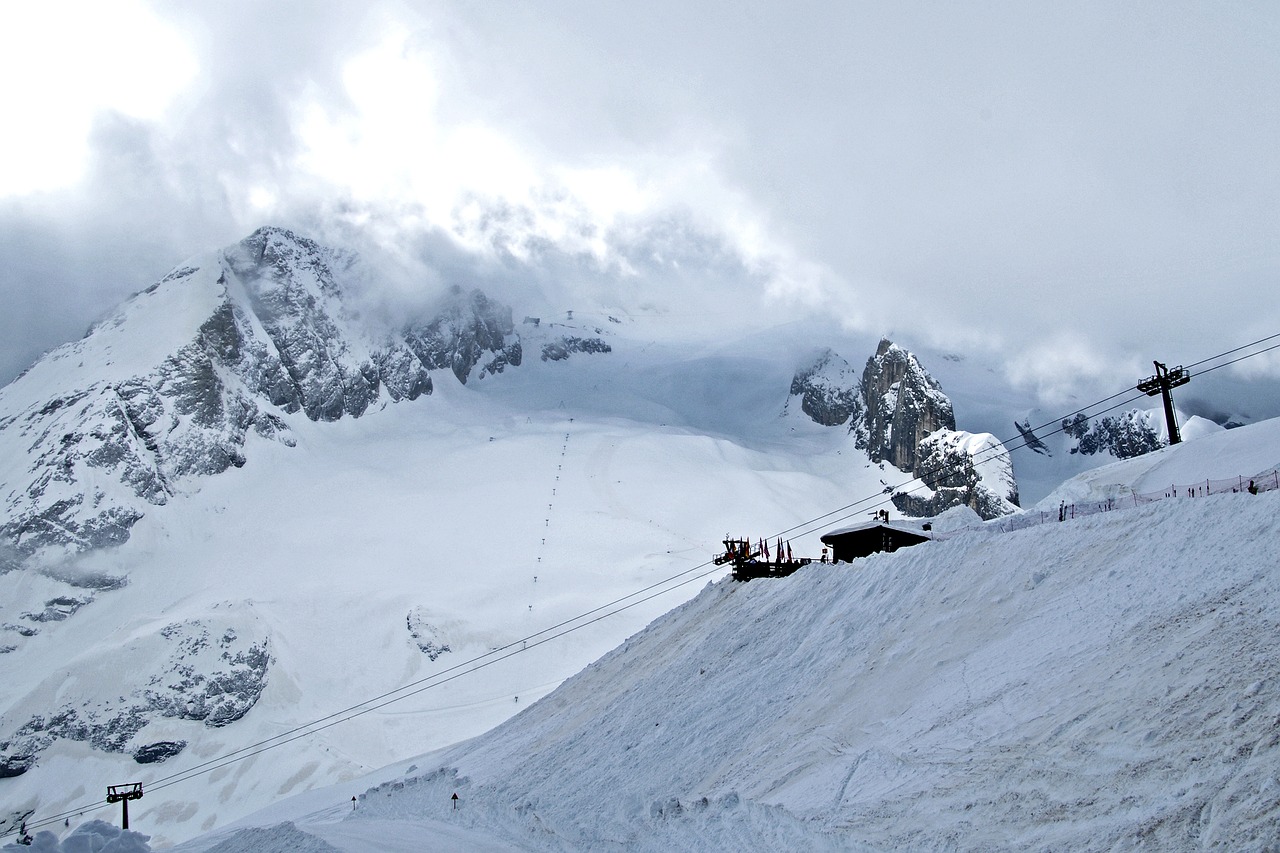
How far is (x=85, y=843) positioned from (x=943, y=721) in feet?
61.3

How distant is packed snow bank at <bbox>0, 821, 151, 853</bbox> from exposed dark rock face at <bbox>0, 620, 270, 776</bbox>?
9520 cm

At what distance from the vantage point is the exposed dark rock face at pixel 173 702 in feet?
343

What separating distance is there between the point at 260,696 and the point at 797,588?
93.0m

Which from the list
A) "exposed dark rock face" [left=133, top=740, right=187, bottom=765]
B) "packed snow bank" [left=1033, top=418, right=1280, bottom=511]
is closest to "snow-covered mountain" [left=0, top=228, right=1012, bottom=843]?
"exposed dark rock face" [left=133, top=740, right=187, bottom=765]

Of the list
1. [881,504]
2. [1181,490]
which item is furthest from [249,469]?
[1181,490]

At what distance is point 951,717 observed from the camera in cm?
2162

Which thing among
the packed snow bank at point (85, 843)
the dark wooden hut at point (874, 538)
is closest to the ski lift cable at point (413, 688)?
the dark wooden hut at point (874, 538)

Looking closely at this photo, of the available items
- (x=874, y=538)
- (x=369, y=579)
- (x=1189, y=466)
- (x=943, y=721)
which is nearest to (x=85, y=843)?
(x=943, y=721)

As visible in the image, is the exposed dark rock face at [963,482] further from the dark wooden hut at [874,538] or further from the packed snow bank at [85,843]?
the packed snow bank at [85,843]

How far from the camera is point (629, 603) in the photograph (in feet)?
380

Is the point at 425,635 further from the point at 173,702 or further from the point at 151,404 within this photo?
the point at 151,404

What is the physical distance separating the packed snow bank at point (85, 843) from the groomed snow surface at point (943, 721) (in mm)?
2189

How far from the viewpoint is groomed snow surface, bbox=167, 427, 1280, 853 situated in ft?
53.1

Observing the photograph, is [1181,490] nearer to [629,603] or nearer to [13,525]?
[629,603]
